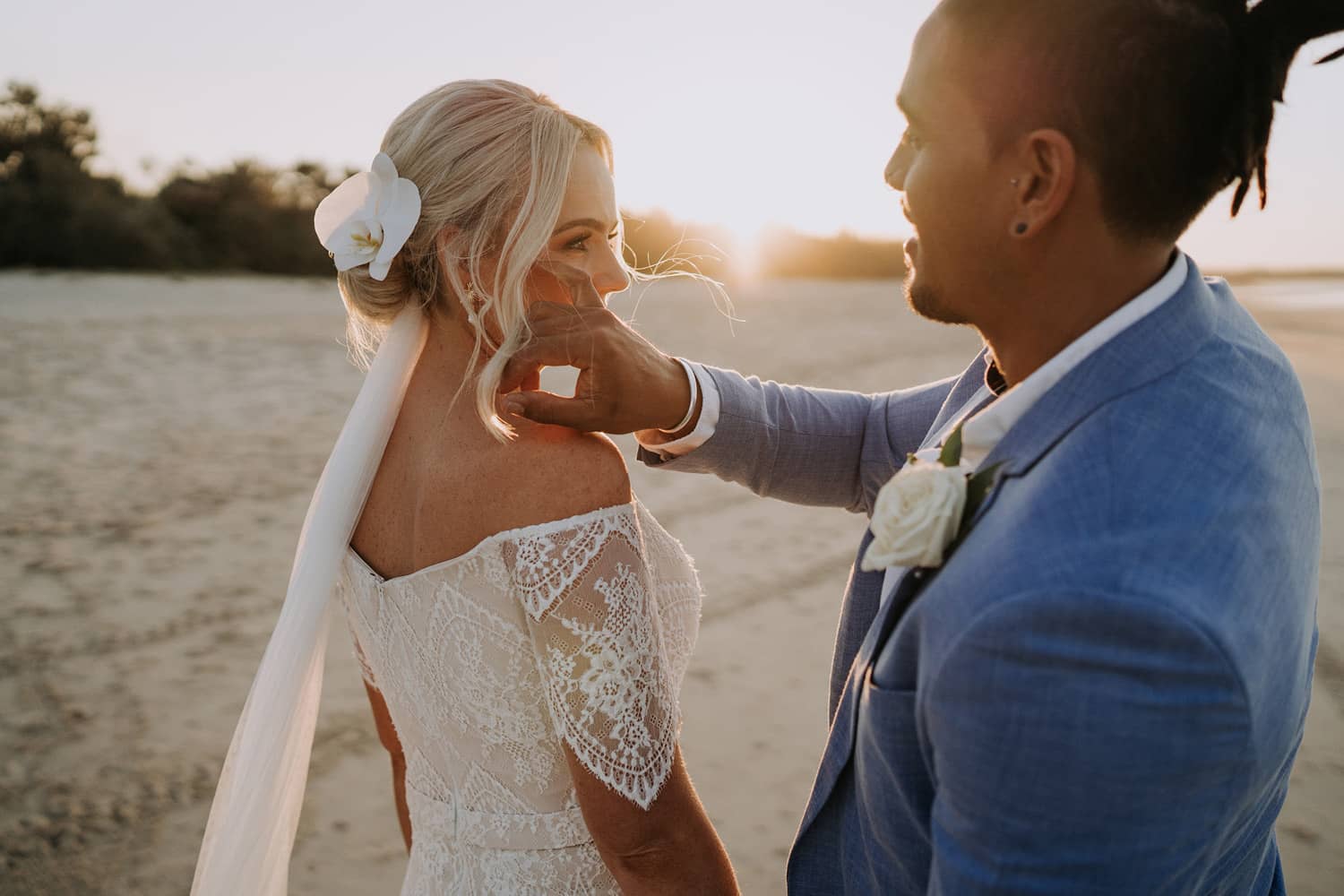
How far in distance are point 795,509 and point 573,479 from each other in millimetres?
6920

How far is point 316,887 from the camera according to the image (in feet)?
11.9

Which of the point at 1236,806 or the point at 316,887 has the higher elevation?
the point at 1236,806

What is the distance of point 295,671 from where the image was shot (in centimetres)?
218

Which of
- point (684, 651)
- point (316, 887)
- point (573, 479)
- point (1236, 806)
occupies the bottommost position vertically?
point (316, 887)

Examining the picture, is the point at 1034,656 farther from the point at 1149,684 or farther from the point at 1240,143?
the point at 1240,143

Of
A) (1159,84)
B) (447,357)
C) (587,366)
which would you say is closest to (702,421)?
(587,366)

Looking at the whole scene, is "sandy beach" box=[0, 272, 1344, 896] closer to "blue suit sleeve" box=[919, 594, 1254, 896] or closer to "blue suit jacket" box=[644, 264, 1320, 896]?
"blue suit jacket" box=[644, 264, 1320, 896]

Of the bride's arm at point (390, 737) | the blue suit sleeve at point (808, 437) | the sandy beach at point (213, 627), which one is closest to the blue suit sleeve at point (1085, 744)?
the blue suit sleeve at point (808, 437)

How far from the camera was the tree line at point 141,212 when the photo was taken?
880 inches

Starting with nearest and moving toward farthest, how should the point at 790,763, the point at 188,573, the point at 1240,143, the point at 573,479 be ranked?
the point at 1240,143
the point at 573,479
the point at 790,763
the point at 188,573

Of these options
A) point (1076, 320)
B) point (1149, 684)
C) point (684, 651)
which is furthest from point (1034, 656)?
point (684, 651)

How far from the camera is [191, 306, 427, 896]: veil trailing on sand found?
209 cm

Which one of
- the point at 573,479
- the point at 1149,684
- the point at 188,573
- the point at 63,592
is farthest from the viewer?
the point at 188,573

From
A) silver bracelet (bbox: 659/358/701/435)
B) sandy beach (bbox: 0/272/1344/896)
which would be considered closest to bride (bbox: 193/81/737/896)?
silver bracelet (bbox: 659/358/701/435)
